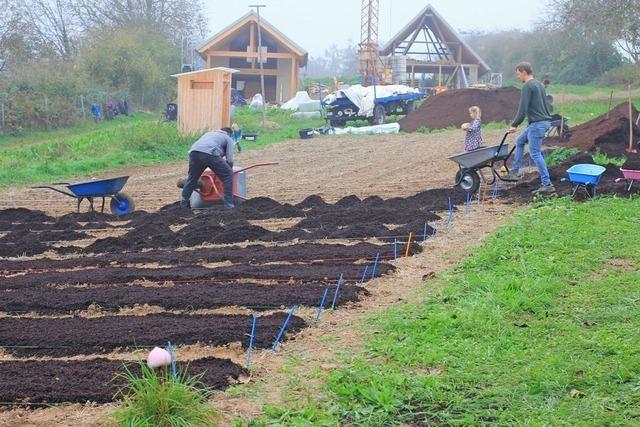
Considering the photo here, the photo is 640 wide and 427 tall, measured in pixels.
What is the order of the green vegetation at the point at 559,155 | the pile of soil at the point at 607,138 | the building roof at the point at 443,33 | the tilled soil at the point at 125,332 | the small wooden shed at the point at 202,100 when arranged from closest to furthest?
the tilled soil at the point at 125,332
the green vegetation at the point at 559,155
the pile of soil at the point at 607,138
the small wooden shed at the point at 202,100
the building roof at the point at 443,33

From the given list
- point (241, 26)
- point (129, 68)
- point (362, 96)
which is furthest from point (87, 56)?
point (362, 96)

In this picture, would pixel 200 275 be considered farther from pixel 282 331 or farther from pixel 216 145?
pixel 216 145

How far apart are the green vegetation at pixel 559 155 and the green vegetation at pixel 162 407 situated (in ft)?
35.7

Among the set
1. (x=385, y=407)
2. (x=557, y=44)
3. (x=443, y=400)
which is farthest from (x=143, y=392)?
(x=557, y=44)

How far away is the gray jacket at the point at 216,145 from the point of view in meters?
11.4

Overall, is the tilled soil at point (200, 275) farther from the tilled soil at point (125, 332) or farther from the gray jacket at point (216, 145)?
the gray jacket at point (216, 145)

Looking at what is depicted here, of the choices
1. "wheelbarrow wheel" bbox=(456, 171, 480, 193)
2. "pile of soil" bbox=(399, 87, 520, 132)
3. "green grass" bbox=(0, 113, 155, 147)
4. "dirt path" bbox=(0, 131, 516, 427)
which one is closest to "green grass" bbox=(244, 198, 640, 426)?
"dirt path" bbox=(0, 131, 516, 427)

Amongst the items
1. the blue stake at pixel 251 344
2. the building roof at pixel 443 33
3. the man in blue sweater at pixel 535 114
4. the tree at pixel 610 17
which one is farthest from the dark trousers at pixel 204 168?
the building roof at pixel 443 33

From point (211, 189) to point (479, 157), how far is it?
3.90 m

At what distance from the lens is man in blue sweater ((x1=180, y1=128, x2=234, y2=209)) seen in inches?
450

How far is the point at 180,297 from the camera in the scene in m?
6.61

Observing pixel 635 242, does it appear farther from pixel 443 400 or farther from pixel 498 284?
pixel 443 400

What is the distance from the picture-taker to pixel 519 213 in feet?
32.7

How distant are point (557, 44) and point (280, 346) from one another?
52.8m
